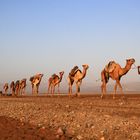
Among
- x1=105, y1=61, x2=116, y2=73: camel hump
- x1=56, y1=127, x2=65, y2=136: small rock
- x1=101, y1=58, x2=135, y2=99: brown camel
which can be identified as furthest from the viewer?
x1=105, y1=61, x2=116, y2=73: camel hump

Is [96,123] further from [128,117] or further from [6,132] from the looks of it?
[6,132]

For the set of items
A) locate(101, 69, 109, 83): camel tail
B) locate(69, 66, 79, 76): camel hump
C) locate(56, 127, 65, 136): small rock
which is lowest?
locate(56, 127, 65, 136): small rock

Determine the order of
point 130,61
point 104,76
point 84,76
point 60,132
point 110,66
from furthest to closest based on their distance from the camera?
point 84,76 → point 104,76 → point 110,66 → point 130,61 → point 60,132

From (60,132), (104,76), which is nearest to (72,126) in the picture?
(60,132)

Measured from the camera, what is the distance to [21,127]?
41.4 ft

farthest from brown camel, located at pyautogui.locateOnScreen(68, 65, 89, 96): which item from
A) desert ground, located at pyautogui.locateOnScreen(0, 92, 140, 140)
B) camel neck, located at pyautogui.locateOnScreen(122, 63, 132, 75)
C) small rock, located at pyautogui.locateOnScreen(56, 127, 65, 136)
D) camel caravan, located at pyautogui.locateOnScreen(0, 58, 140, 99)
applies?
small rock, located at pyautogui.locateOnScreen(56, 127, 65, 136)

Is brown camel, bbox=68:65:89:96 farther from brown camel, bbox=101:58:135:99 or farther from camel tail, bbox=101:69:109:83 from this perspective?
brown camel, bbox=101:58:135:99

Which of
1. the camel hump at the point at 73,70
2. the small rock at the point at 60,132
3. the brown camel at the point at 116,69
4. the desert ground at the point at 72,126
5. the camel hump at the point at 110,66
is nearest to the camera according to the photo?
the desert ground at the point at 72,126

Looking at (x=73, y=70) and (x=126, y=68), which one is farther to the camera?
(x=73, y=70)

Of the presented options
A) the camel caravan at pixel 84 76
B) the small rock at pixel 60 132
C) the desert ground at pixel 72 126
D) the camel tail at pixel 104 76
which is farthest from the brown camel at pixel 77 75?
the small rock at pixel 60 132

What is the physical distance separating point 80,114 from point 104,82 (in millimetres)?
14835

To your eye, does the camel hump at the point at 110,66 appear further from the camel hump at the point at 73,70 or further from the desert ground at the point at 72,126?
the desert ground at the point at 72,126

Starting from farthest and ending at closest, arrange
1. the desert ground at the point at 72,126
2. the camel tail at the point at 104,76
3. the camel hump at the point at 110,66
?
the camel tail at the point at 104,76 < the camel hump at the point at 110,66 < the desert ground at the point at 72,126

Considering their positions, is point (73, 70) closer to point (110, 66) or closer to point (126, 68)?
point (110, 66)
